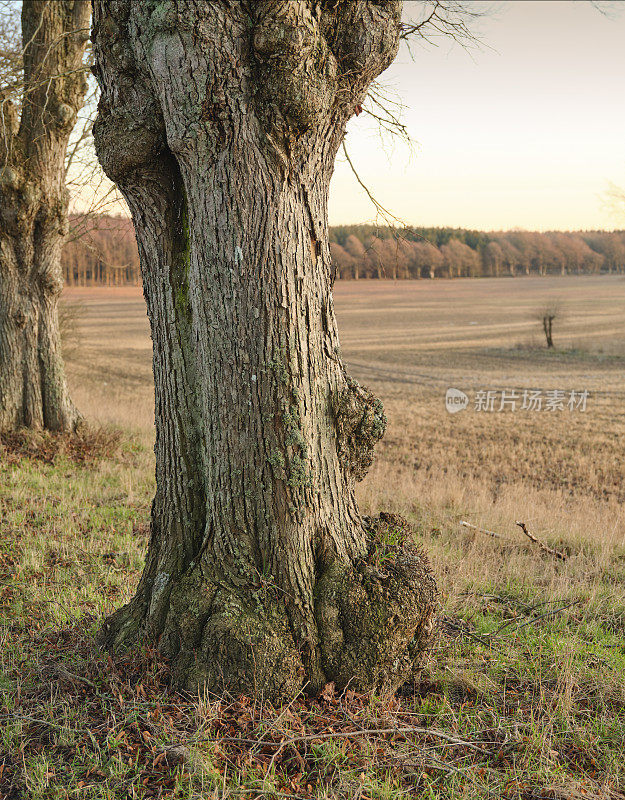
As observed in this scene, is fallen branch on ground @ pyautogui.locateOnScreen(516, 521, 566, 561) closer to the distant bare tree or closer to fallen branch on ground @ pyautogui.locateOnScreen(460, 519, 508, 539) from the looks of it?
fallen branch on ground @ pyautogui.locateOnScreen(460, 519, 508, 539)

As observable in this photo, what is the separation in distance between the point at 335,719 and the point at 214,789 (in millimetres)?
648

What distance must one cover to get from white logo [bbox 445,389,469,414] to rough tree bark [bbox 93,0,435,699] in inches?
712

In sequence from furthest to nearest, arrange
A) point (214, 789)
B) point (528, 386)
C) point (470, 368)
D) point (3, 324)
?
point (470, 368)
point (528, 386)
point (3, 324)
point (214, 789)

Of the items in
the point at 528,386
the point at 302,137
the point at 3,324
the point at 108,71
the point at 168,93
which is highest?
the point at 108,71

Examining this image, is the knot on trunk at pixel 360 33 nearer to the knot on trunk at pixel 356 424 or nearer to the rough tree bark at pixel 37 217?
the knot on trunk at pixel 356 424

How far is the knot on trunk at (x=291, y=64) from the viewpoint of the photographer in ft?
8.66

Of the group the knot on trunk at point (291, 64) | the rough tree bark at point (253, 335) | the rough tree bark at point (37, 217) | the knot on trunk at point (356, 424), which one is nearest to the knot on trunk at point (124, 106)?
the rough tree bark at point (253, 335)

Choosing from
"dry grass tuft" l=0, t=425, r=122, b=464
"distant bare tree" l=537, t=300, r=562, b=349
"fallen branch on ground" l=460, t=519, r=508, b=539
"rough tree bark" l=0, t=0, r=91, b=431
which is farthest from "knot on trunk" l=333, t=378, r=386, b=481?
"distant bare tree" l=537, t=300, r=562, b=349

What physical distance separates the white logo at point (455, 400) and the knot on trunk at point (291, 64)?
1851 centimetres

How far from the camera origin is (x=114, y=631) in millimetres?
3469

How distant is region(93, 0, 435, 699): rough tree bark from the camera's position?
108 inches

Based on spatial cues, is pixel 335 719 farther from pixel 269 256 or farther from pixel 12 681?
pixel 269 256


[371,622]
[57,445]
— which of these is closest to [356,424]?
[371,622]

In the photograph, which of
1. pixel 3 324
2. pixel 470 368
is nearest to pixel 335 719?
pixel 3 324
